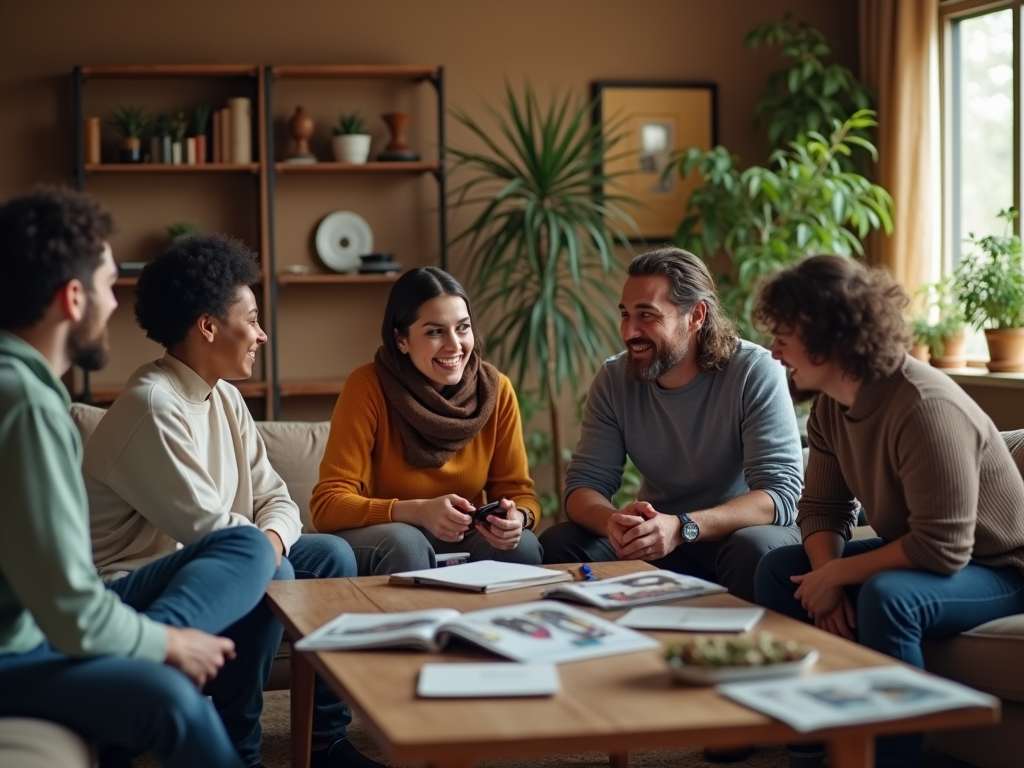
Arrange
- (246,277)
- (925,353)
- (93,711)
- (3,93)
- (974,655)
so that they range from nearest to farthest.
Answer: (93,711) → (974,655) → (246,277) → (925,353) → (3,93)

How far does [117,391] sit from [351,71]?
5.13 ft

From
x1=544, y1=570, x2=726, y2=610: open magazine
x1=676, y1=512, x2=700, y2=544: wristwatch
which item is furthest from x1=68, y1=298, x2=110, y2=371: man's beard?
x1=676, y1=512, x2=700, y2=544: wristwatch

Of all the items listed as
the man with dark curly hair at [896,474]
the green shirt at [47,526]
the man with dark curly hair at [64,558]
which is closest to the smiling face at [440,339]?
the man with dark curly hair at [896,474]

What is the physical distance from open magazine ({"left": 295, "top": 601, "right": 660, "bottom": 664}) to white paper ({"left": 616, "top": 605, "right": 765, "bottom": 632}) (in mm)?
64

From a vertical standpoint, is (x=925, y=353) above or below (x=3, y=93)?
below

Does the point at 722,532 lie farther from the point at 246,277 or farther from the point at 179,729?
the point at 179,729

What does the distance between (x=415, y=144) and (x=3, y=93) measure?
1.66m

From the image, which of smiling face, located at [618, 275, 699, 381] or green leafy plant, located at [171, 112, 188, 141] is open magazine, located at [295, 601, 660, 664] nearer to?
smiling face, located at [618, 275, 699, 381]

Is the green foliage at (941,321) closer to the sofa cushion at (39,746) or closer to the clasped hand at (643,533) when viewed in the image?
the clasped hand at (643,533)

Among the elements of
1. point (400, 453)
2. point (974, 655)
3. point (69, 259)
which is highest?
point (69, 259)

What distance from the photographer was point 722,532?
2896 millimetres

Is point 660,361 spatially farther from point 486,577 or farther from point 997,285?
point 997,285

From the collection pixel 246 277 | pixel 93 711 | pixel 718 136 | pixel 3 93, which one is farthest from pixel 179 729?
pixel 718 136

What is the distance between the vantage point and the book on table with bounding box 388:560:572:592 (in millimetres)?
2350
